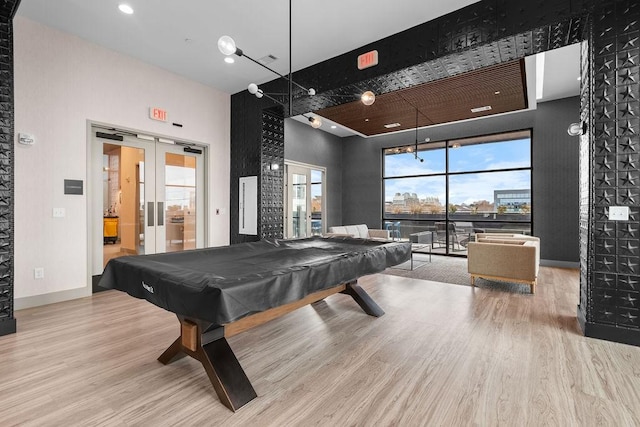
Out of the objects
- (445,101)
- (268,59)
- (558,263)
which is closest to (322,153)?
(445,101)

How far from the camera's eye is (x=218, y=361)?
199 cm

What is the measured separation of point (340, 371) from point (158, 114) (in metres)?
4.62

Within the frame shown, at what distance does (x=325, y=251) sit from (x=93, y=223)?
3.45 m

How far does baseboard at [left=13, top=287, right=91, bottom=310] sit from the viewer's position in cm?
355

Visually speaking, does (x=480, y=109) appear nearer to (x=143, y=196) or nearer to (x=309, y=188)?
(x=309, y=188)

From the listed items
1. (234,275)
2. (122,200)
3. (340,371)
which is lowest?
(340,371)

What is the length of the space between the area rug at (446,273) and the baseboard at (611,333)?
1.59 meters

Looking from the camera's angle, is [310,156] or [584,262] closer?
[584,262]

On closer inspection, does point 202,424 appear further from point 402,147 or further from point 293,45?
point 402,147

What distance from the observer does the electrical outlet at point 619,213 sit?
2.67m

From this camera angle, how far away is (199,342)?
2.02 metres

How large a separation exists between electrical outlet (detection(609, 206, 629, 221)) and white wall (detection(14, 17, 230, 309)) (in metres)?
5.73

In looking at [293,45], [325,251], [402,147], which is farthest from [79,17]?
[402,147]

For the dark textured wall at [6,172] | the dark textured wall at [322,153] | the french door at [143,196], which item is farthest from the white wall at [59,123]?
the dark textured wall at [322,153]
